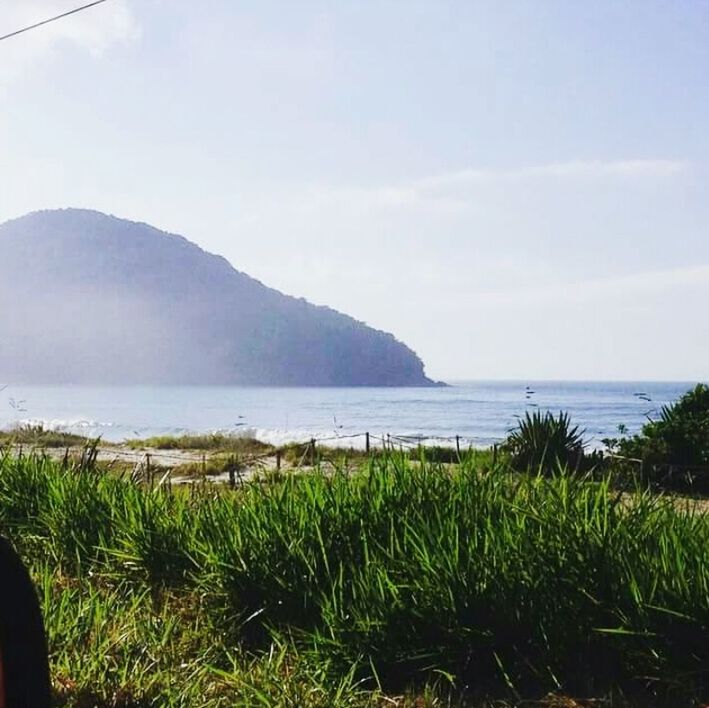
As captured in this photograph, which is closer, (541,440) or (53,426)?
(541,440)

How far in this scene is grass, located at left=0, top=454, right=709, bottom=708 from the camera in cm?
495

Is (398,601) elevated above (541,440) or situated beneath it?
situated beneath

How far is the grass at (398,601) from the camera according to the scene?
4.95 metres

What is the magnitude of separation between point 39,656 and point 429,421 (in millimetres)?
94249

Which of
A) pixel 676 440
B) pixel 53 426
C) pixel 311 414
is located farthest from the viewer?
pixel 311 414

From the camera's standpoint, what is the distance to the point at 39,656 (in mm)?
2965

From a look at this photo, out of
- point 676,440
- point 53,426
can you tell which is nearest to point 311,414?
point 53,426

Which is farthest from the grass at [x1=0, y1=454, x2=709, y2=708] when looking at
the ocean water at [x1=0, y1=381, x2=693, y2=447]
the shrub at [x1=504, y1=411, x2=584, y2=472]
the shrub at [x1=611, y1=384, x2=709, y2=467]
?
the ocean water at [x1=0, y1=381, x2=693, y2=447]

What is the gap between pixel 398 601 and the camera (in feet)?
16.9

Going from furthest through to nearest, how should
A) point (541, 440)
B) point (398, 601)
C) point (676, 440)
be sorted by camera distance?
point (676, 440) → point (541, 440) → point (398, 601)

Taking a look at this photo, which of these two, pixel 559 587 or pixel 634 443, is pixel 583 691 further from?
pixel 634 443

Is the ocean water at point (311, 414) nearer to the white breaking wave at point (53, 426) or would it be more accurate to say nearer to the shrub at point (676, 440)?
the white breaking wave at point (53, 426)

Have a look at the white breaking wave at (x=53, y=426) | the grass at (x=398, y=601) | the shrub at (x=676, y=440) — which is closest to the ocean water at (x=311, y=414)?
the white breaking wave at (x=53, y=426)

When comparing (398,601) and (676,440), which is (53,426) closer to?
(676,440)
